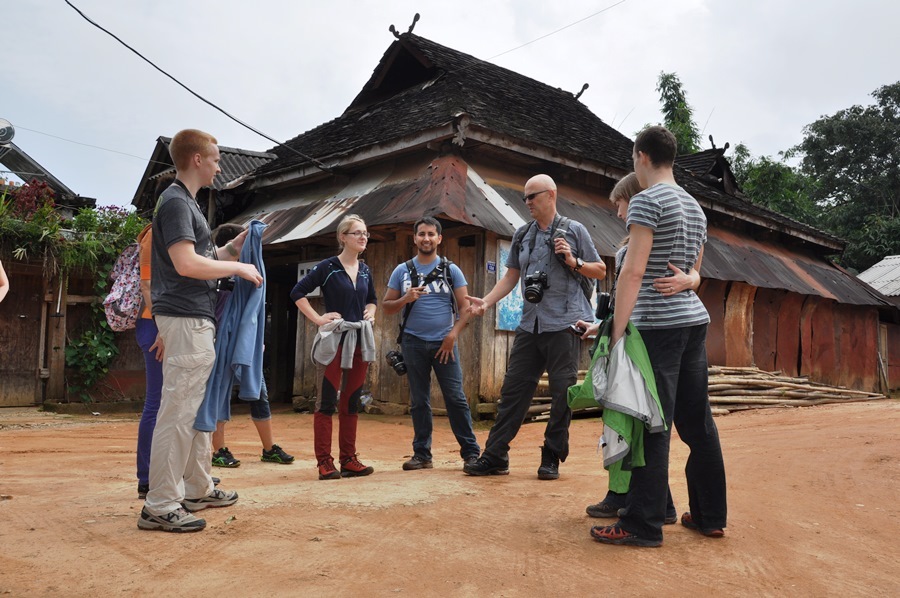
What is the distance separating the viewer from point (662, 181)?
3.41m

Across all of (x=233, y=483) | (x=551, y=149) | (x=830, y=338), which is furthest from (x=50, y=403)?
(x=830, y=338)

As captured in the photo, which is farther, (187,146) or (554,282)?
(554,282)

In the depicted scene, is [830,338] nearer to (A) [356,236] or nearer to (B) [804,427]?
(B) [804,427]

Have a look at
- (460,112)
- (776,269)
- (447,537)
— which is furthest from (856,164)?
(447,537)

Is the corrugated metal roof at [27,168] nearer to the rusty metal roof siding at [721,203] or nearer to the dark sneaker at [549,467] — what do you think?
the rusty metal roof siding at [721,203]

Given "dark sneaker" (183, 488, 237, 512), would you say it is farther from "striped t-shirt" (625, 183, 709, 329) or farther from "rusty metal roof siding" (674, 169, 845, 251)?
"rusty metal roof siding" (674, 169, 845, 251)

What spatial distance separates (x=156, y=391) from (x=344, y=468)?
1423 millimetres

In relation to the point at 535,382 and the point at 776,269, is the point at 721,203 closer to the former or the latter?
the point at 776,269

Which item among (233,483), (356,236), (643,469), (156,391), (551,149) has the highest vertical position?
(551,149)

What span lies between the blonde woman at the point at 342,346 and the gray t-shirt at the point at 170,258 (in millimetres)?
1332

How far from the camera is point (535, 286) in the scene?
15.9 ft

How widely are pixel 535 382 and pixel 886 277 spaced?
24582 mm

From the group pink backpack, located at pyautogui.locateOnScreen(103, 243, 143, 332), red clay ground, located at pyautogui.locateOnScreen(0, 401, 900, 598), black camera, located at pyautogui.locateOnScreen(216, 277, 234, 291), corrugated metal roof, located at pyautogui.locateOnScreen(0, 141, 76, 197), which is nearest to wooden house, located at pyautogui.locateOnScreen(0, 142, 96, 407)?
red clay ground, located at pyautogui.locateOnScreen(0, 401, 900, 598)

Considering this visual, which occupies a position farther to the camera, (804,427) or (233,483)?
(804,427)
